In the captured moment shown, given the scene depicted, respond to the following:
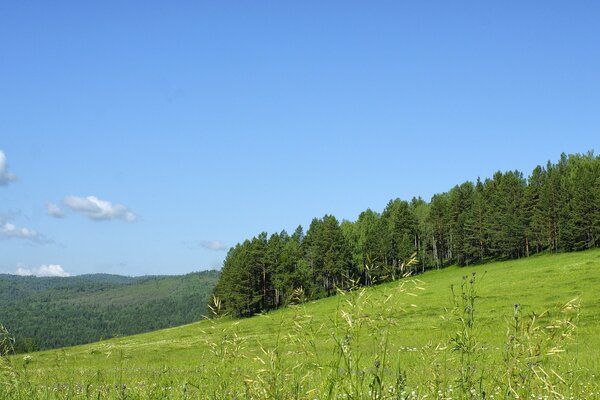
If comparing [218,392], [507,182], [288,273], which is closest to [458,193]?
[507,182]

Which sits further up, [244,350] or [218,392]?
[244,350]

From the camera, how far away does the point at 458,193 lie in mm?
109000

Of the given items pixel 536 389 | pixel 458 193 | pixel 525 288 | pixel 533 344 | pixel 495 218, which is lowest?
pixel 525 288

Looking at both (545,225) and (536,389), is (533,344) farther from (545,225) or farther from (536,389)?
(545,225)

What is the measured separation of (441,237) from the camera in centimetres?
10881

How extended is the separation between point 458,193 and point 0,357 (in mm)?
110492

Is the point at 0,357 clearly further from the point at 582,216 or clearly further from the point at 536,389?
the point at 582,216

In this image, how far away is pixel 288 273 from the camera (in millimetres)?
90250

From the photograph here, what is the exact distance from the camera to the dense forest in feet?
272

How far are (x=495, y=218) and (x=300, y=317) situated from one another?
95.3 meters

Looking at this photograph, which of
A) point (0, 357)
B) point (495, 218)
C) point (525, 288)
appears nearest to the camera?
point (0, 357)

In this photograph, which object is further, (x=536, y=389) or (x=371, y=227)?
(x=371, y=227)

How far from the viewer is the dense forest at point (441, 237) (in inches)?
3268

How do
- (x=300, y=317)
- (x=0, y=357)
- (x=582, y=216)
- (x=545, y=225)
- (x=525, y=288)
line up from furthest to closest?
(x=545, y=225) → (x=582, y=216) → (x=525, y=288) → (x=0, y=357) → (x=300, y=317)
